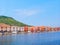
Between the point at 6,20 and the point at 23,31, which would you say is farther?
the point at 6,20

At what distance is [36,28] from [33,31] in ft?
13.7

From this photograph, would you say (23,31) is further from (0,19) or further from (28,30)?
(0,19)

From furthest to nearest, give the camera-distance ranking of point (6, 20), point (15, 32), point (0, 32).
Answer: point (6, 20) < point (15, 32) < point (0, 32)

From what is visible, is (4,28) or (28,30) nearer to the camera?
(4,28)

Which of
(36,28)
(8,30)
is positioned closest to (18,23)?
(36,28)

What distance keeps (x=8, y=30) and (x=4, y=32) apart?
179cm

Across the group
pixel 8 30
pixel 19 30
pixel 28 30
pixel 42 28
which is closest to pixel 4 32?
pixel 8 30

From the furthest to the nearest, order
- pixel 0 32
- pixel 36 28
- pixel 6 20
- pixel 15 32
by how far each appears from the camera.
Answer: pixel 6 20 → pixel 36 28 → pixel 15 32 → pixel 0 32

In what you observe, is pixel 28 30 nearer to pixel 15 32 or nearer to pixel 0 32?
pixel 15 32

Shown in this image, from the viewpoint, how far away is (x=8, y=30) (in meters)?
65.9

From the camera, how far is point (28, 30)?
74.9 meters

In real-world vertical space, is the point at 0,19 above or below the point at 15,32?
above

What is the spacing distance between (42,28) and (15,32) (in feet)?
42.9

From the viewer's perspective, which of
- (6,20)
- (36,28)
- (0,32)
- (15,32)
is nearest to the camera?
(0,32)
